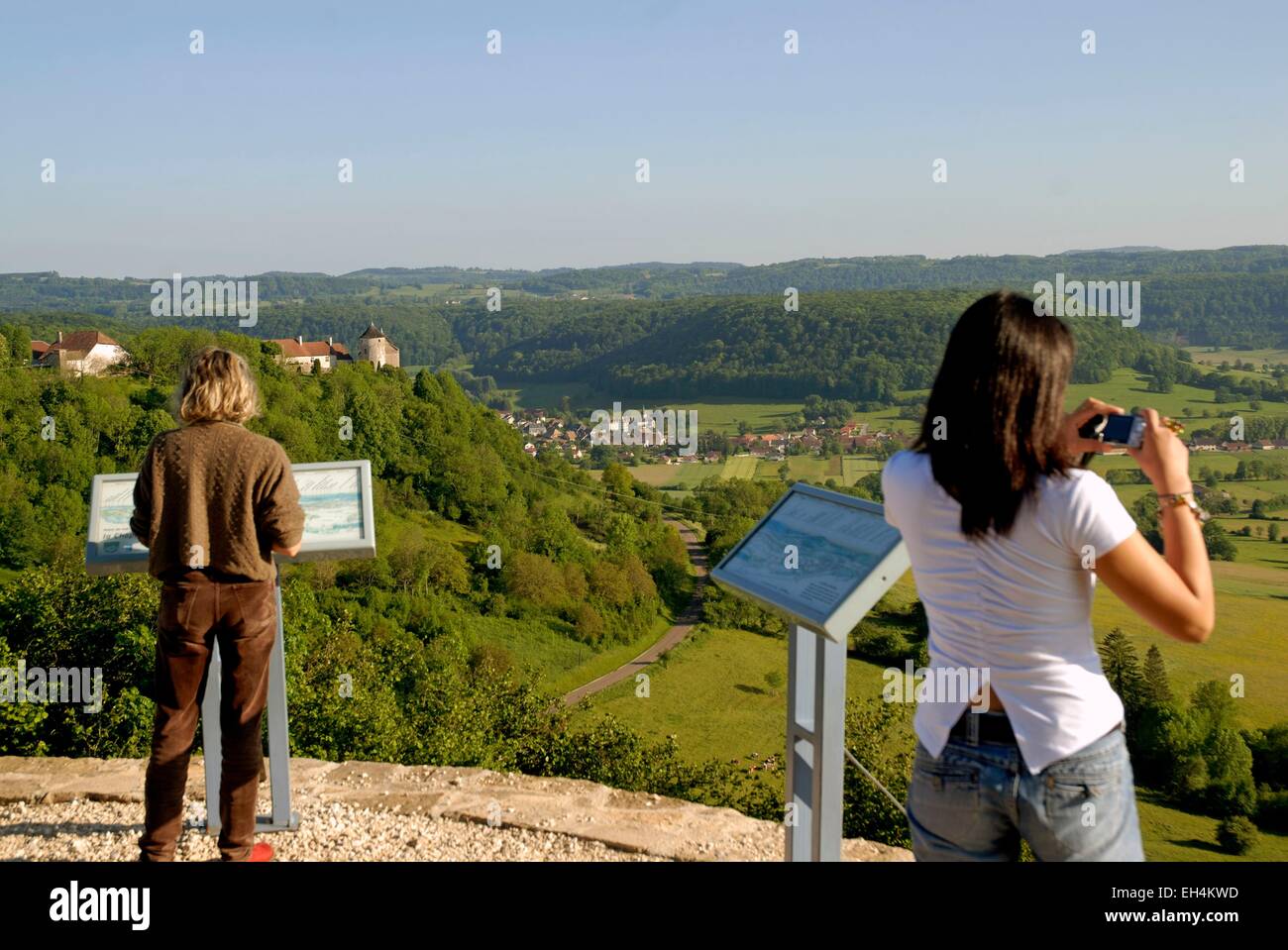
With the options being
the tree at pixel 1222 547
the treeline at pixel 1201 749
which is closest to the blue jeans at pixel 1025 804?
the treeline at pixel 1201 749

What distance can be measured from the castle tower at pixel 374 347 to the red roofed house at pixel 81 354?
61.0 ft

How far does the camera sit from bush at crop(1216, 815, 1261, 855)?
94.4ft

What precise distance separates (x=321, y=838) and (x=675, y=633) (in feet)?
154

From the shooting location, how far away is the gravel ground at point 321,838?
4.51 m

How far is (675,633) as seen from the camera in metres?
51.2

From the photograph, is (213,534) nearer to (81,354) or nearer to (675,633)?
(675,633)

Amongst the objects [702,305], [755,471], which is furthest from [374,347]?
[702,305]

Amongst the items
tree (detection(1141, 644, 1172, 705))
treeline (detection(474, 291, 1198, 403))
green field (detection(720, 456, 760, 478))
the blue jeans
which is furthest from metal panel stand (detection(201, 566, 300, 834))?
green field (detection(720, 456, 760, 478))

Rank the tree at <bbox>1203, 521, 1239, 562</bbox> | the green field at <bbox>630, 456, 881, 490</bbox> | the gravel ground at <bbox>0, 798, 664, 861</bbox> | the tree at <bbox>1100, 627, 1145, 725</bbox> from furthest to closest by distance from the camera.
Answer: the green field at <bbox>630, 456, 881, 490</bbox> → the tree at <bbox>1203, 521, 1239, 562</bbox> → the tree at <bbox>1100, 627, 1145, 725</bbox> → the gravel ground at <bbox>0, 798, 664, 861</bbox>

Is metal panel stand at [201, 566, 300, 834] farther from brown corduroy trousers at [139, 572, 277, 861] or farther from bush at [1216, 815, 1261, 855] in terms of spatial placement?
bush at [1216, 815, 1261, 855]

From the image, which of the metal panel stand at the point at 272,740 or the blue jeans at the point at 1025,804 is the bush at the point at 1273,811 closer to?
the metal panel stand at the point at 272,740
